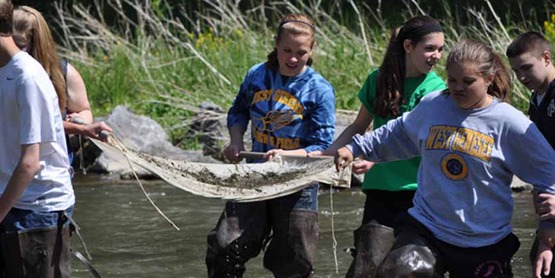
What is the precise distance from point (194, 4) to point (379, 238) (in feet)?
56.4

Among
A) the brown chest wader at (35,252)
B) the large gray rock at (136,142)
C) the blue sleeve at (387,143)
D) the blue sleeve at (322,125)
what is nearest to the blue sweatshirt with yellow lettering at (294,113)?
the blue sleeve at (322,125)

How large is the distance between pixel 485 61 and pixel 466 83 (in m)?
0.13

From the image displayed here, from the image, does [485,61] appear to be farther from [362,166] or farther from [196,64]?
[196,64]

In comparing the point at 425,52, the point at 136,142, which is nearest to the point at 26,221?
the point at 425,52

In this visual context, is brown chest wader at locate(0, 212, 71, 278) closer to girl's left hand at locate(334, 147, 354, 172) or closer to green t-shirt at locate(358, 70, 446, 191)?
girl's left hand at locate(334, 147, 354, 172)

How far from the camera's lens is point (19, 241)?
4844mm

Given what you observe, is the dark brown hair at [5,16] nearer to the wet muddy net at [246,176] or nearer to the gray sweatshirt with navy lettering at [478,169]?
the wet muddy net at [246,176]

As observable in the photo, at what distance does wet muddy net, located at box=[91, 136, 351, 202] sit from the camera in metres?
5.95

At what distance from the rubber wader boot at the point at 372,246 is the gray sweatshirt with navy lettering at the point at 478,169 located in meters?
0.77

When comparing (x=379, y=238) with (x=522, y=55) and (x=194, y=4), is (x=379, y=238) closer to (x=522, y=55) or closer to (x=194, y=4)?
(x=522, y=55)

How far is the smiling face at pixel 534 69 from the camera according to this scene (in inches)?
221

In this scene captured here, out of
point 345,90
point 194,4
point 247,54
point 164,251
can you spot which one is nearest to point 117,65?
point 247,54

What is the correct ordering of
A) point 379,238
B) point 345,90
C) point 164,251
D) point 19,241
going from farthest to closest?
point 345,90, point 164,251, point 379,238, point 19,241

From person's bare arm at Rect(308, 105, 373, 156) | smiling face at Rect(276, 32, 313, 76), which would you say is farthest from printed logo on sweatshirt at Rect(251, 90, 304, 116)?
person's bare arm at Rect(308, 105, 373, 156)
